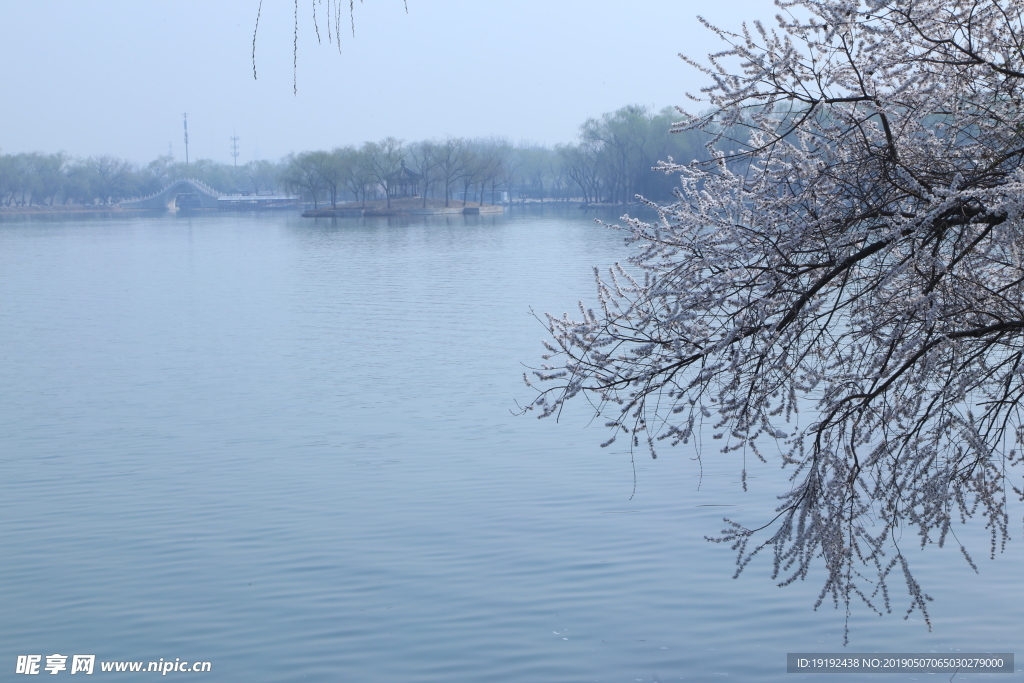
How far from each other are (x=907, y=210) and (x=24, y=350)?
800 inches

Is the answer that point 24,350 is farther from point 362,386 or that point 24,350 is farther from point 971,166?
point 971,166

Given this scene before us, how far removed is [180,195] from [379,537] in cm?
15633

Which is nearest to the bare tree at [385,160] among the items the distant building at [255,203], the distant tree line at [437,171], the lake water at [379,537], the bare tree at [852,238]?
the distant tree line at [437,171]

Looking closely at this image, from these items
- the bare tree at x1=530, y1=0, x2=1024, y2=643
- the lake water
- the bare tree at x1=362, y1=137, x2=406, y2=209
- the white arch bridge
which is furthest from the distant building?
the bare tree at x1=530, y1=0, x2=1024, y2=643

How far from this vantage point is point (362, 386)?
1784 cm

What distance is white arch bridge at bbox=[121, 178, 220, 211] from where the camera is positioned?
6088 inches

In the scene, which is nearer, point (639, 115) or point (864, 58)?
point (864, 58)

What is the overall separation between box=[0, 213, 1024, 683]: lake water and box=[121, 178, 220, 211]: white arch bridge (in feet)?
Result: 457

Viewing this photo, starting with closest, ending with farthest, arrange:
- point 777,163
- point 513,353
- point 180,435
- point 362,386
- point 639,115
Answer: point 777,163 < point 180,435 < point 362,386 < point 513,353 < point 639,115

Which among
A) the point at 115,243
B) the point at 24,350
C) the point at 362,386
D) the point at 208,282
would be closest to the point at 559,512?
the point at 362,386

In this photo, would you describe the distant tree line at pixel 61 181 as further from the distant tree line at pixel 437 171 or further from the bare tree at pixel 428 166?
the bare tree at pixel 428 166

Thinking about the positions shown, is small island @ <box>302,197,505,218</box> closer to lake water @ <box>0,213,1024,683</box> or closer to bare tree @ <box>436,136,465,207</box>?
bare tree @ <box>436,136,465,207</box>

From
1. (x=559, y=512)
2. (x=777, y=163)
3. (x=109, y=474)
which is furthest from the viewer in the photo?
(x=109, y=474)

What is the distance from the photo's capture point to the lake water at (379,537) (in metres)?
8.09
